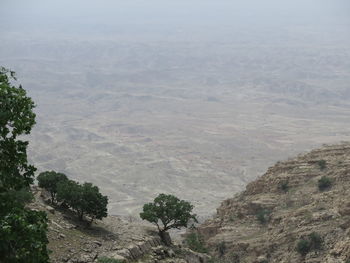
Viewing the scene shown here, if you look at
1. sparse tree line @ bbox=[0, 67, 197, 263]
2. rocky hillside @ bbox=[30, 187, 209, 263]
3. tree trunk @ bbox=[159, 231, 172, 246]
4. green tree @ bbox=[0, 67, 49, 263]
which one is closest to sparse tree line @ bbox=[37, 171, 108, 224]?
rocky hillside @ bbox=[30, 187, 209, 263]

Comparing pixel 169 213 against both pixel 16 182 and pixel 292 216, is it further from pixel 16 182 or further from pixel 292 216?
pixel 16 182

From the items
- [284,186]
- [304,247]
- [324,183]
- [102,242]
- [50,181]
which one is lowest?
[304,247]

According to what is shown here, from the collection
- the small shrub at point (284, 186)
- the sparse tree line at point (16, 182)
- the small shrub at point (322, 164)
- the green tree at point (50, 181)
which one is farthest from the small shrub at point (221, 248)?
the sparse tree line at point (16, 182)

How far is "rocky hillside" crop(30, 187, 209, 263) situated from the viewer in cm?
2320

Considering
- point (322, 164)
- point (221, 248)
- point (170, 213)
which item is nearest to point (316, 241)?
point (221, 248)

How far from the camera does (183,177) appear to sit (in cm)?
14312

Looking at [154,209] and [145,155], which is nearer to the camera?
[154,209]

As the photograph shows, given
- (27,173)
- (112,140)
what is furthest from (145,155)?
(27,173)

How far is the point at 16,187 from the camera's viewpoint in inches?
494

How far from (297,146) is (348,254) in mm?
151036

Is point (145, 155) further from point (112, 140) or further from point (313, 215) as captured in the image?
point (313, 215)

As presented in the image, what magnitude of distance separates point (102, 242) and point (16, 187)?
547 inches

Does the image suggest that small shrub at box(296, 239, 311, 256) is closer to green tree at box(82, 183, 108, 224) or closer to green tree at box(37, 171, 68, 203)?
green tree at box(82, 183, 108, 224)

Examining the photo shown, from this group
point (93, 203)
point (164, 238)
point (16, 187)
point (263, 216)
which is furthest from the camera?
point (263, 216)
